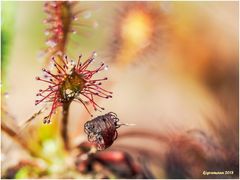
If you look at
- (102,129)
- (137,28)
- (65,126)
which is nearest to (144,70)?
(137,28)

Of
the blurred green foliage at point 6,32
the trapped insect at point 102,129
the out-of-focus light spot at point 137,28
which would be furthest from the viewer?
the out-of-focus light spot at point 137,28

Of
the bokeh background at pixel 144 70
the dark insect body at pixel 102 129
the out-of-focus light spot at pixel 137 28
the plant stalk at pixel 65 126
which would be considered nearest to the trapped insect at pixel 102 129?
the dark insect body at pixel 102 129

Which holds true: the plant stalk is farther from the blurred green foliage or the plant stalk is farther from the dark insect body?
the blurred green foliage

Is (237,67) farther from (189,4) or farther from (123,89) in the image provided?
(123,89)

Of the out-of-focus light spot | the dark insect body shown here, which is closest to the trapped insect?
the dark insect body

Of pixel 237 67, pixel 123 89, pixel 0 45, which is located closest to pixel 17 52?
pixel 0 45

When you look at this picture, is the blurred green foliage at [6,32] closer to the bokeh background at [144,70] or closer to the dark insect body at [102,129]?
the bokeh background at [144,70]
